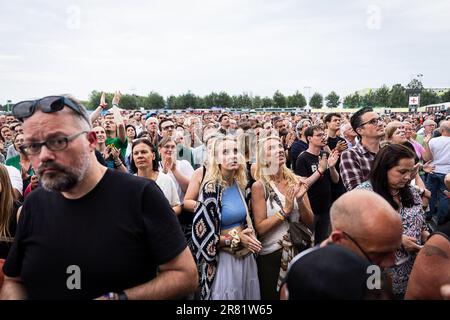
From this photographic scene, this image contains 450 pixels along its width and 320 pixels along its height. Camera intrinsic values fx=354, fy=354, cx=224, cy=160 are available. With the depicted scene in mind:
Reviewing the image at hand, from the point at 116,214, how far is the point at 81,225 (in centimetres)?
17

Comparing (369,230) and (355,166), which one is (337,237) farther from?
(355,166)

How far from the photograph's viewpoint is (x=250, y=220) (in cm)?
343

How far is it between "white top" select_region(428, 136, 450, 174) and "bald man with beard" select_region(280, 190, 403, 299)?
6445 mm

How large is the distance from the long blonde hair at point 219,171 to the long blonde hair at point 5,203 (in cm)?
169

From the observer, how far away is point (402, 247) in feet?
9.41

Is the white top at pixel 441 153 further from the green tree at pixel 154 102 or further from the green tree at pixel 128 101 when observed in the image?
the green tree at pixel 154 102

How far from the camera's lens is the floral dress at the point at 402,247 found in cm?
286

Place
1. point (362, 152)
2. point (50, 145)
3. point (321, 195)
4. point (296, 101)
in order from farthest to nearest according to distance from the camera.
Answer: point (296, 101) < point (321, 195) < point (362, 152) < point (50, 145)

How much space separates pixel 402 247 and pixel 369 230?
1564 millimetres

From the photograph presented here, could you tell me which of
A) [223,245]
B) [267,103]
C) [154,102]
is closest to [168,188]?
[223,245]

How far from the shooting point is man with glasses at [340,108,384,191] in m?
4.00

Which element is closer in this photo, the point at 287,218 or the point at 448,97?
the point at 287,218
